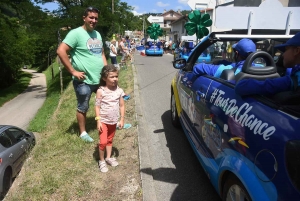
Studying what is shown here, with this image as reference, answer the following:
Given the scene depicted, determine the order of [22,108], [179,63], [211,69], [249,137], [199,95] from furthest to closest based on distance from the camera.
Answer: [22,108], [179,63], [211,69], [199,95], [249,137]

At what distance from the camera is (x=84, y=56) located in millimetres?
3627

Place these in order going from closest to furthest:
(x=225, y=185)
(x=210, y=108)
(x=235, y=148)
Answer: (x=235, y=148) < (x=225, y=185) < (x=210, y=108)

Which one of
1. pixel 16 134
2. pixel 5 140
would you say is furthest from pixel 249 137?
pixel 16 134

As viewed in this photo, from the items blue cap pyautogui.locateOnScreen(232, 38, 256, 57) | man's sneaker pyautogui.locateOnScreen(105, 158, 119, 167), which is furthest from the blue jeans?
blue cap pyautogui.locateOnScreen(232, 38, 256, 57)

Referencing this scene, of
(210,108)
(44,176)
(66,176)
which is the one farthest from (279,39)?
(44,176)

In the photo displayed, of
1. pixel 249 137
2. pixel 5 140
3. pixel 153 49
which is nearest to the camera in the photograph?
pixel 249 137

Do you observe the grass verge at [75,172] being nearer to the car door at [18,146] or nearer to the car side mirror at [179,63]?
the car side mirror at [179,63]

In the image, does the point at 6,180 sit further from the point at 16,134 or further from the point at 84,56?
the point at 84,56

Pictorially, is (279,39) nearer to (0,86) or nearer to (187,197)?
(187,197)

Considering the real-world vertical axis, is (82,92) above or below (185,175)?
above

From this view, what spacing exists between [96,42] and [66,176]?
1.87m

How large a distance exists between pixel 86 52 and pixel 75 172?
1.63 meters

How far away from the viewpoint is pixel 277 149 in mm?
1460

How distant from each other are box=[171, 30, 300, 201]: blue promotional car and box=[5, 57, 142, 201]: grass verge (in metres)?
0.97
